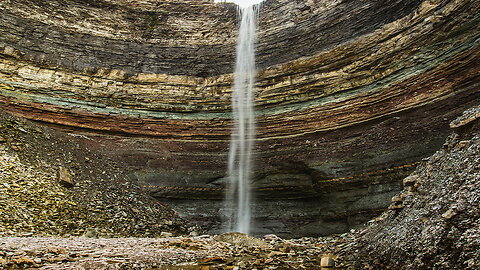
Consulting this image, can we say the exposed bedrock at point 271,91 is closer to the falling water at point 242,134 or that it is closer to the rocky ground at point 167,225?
the falling water at point 242,134

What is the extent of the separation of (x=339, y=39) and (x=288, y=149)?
639 cm

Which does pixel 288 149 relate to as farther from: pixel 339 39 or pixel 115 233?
pixel 115 233

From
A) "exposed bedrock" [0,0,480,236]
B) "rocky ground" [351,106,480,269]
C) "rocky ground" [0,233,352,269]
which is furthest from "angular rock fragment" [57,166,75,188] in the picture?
"rocky ground" [351,106,480,269]

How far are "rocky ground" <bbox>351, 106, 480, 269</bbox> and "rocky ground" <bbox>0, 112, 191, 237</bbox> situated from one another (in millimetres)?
8305

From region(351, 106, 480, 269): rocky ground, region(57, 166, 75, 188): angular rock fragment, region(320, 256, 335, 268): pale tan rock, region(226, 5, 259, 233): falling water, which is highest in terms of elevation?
region(226, 5, 259, 233): falling water

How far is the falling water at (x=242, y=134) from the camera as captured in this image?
543 inches

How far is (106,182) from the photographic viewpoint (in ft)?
42.2

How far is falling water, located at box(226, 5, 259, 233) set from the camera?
543 inches

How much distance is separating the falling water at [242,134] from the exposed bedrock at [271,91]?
0.52 m

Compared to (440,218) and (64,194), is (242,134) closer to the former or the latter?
(64,194)

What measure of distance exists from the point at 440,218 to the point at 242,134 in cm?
1138

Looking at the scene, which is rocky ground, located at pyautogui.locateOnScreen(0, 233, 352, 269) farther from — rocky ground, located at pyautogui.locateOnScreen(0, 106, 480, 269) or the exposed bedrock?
the exposed bedrock

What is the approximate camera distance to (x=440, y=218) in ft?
15.3

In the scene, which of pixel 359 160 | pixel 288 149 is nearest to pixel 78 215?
pixel 288 149
